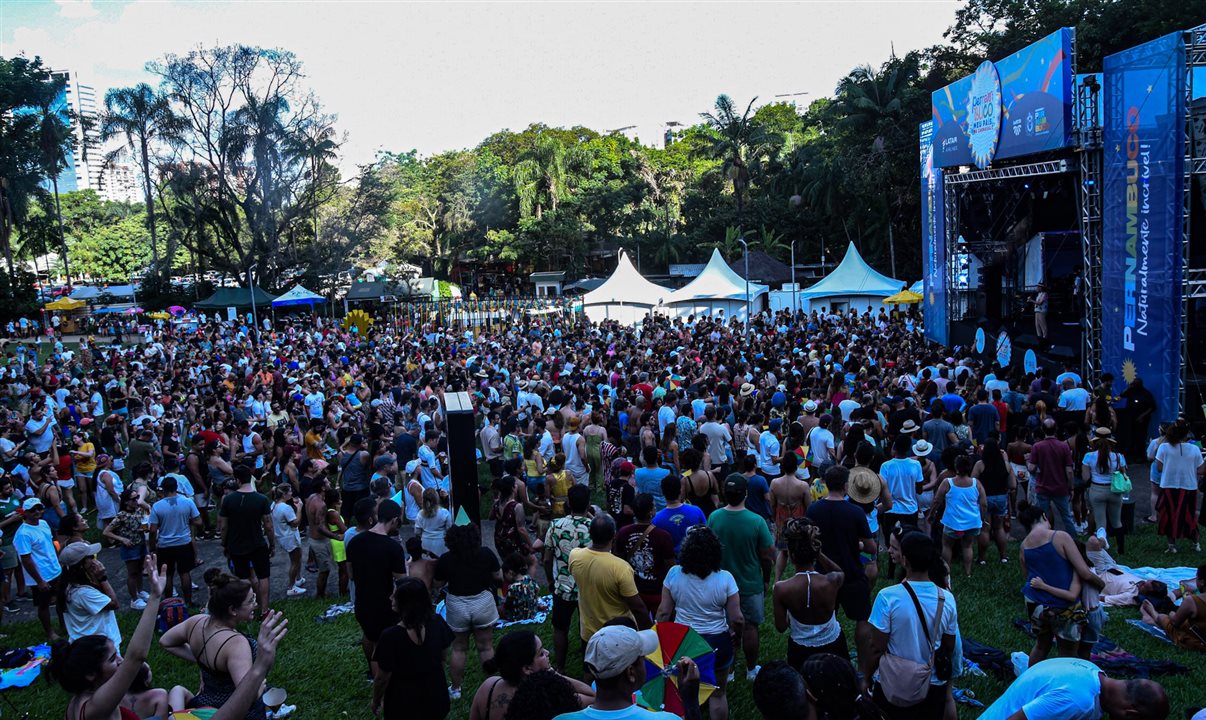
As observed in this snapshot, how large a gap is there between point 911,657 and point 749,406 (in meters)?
6.47

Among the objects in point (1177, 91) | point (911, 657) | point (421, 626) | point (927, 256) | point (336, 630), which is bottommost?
point (336, 630)

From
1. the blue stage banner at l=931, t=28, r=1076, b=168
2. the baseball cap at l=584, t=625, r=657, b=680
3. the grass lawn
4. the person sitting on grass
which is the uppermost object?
the blue stage banner at l=931, t=28, r=1076, b=168

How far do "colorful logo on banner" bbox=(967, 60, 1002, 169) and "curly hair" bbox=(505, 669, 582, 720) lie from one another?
15.1 m

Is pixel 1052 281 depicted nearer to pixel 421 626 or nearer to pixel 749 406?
pixel 749 406

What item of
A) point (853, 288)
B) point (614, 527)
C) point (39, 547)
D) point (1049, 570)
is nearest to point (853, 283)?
point (853, 288)

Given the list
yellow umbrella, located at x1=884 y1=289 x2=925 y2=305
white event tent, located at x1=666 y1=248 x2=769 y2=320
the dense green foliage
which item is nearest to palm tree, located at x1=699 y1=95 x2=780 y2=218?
the dense green foliage

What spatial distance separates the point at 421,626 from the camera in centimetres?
381

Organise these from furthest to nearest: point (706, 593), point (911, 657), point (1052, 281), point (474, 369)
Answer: point (1052, 281)
point (474, 369)
point (706, 593)
point (911, 657)

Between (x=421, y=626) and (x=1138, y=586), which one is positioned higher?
(x=421, y=626)

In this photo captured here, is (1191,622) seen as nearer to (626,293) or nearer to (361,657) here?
(361,657)

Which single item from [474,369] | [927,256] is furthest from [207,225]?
[927,256]

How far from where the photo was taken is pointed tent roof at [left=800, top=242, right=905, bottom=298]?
26625 mm

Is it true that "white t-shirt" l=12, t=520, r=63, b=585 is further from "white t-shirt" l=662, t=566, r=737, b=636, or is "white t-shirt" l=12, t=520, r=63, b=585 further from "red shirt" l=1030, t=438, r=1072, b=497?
"red shirt" l=1030, t=438, r=1072, b=497

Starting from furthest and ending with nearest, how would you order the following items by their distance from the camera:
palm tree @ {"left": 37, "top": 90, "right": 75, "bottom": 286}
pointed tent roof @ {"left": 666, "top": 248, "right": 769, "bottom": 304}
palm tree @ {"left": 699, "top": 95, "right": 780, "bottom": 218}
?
palm tree @ {"left": 699, "top": 95, "right": 780, "bottom": 218} → palm tree @ {"left": 37, "top": 90, "right": 75, "bottom": 286} → pointed tent roof @ {"left": 666, "top": 248, "right": 769, "bottom": 304}
